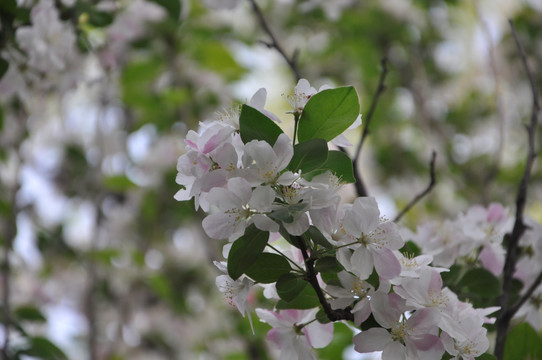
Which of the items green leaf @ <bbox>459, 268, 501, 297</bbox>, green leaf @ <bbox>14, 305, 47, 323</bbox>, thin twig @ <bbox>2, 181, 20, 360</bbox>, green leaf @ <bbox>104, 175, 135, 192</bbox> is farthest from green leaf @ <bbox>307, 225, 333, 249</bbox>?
green leaf @ <bbox>104, 175, 135, 192</bbox>

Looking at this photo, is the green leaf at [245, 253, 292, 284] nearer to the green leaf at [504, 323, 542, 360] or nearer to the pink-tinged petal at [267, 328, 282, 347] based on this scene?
the pink-tinged petal at [267, 328, 282, 347]

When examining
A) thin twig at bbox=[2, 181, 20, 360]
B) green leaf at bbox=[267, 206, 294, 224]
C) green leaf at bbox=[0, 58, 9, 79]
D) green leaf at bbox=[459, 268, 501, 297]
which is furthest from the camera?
thin twig at bbox=[2, 181, 20, 360]

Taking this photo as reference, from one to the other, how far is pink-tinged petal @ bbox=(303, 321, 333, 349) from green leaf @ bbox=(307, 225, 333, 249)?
126mm

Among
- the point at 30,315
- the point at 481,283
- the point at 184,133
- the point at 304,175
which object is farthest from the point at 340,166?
the point at 184,133

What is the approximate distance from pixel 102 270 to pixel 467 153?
1548 mm

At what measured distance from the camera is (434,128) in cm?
210

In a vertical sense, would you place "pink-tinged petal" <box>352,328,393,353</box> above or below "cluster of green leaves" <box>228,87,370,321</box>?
below

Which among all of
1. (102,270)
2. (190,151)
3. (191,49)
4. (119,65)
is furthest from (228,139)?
(102,270)

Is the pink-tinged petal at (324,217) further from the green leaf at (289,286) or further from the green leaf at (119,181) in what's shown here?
the green leaf at (119,181)

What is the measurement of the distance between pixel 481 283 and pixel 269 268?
0.34m

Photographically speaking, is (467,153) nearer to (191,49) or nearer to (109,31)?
(191,49)

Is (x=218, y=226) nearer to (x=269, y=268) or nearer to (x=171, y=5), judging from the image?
(x=269, y=268)

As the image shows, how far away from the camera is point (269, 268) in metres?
0.60

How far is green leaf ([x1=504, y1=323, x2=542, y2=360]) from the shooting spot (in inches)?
31.6
